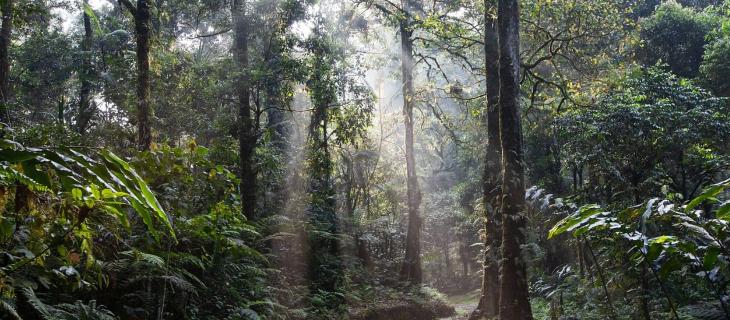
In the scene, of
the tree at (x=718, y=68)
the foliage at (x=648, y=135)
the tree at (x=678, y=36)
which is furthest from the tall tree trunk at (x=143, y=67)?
the tree at (x=678, y=36)

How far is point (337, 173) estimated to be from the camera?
74.3ft

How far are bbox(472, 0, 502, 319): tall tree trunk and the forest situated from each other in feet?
0.14

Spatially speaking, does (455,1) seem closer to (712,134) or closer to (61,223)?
(712,134)

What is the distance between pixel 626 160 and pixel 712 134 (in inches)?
83.8

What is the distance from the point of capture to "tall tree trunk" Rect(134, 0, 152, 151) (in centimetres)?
851

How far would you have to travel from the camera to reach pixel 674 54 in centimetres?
1681

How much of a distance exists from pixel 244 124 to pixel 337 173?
1043cm

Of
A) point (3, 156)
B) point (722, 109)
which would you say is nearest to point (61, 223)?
point (3, 156)

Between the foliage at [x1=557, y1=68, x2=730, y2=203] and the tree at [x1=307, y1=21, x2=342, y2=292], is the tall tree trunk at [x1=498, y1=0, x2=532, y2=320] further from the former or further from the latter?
the tree at [x1=307, y1=21, x2=342, y2=292]

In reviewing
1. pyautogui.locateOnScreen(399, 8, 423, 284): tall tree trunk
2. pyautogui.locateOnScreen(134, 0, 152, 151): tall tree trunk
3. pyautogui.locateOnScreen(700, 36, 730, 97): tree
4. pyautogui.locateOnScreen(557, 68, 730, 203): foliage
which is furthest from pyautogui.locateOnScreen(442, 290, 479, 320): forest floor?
pyautogui.locateOnScreen(700, 36, 730, 97): tree

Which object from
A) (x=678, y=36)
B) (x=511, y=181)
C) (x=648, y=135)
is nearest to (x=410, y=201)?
(x=648, y=135)

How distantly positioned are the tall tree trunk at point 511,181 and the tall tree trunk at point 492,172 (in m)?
1.78

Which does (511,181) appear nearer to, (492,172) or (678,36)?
(492,172)

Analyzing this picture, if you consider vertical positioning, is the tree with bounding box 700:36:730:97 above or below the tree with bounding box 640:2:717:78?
below
